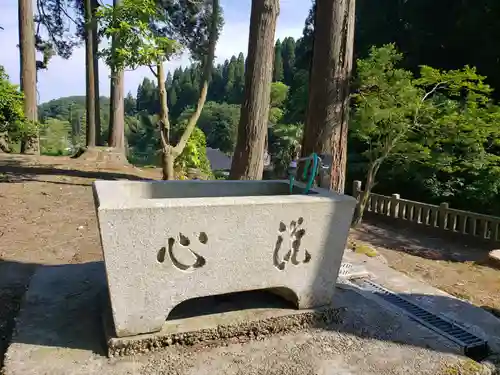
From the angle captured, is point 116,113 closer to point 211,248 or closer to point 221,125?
point 211,248

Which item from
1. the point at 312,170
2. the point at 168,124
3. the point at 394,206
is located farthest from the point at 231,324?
the point at 394,206

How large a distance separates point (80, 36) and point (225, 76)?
39977mm

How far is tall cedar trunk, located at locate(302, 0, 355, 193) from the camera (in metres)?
4.53

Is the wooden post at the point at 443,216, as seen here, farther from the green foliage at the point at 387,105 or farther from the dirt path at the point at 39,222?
the dirt path at the point at 39,222

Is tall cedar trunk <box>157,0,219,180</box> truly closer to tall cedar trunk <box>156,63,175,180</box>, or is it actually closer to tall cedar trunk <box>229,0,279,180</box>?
tall cedar trunk <box>156,63,175,180</box>

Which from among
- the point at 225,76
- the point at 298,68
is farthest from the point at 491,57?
the point at 225,76

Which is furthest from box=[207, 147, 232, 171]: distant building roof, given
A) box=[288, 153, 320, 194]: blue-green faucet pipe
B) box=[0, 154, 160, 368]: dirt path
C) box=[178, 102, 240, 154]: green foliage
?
box=[288, 153, 320, 194]: blue-green faucet pipe

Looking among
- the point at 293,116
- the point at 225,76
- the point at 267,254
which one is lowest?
the point at 267,254

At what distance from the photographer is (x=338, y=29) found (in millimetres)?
4516

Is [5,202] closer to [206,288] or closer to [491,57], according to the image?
[206,288]

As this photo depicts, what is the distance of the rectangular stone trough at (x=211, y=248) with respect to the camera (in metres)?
1.89

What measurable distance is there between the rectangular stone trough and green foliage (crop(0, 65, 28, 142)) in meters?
5.62

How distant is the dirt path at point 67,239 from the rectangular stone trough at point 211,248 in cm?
85

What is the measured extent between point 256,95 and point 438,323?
14.1ft
